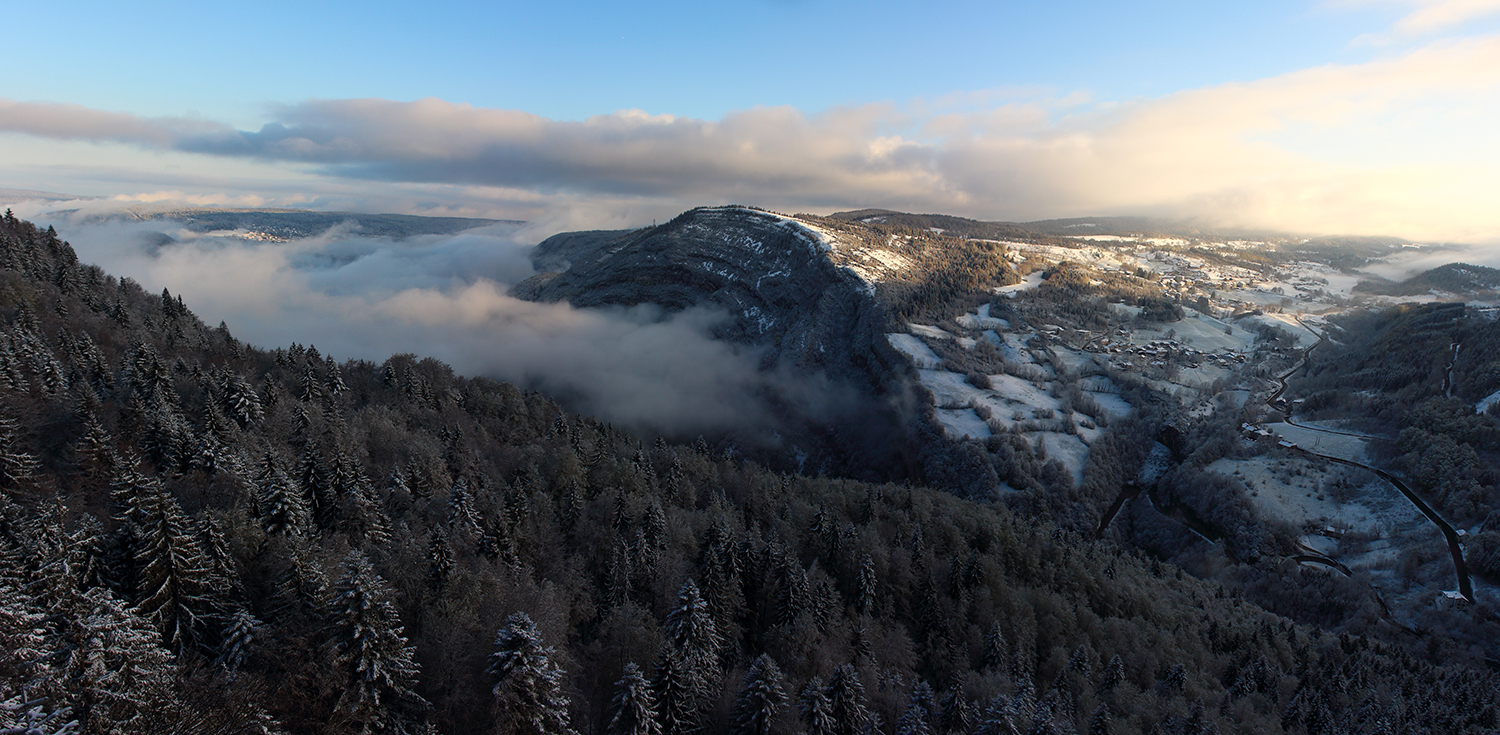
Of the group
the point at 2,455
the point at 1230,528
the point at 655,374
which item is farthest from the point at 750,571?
the point at 655,374

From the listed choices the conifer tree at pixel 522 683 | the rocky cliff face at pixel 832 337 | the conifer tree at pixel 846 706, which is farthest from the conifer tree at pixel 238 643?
the rocky cliff face at pixel 832 337

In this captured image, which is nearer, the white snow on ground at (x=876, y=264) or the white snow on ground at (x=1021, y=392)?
the white snow on ground at (x=1021, y=392)

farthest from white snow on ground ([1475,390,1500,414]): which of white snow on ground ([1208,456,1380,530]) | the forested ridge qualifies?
the forested ridge

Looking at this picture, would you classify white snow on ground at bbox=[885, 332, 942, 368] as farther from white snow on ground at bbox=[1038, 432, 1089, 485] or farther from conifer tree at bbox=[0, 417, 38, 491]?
conifer tree at bbox=[0, 417, 38, 491]

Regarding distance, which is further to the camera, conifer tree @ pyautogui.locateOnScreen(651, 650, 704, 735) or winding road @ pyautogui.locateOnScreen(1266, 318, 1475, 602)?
winding road @ pyautogui.locateOnScreen(1266, 318, 1475, 602)

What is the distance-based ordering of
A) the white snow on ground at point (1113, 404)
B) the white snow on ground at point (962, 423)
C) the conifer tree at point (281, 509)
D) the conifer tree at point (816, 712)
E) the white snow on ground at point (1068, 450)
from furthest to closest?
1. the white snow on ground at point (1113, 404)
2. the white snow on ground at point (962, 423)
3. the white snow on ground at point (1068, 450)
4. the conifer tree at point (281, 509)
5. the conifer tree at point (816, 712)

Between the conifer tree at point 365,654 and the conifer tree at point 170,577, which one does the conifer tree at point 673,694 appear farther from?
→ the conifer tree at point 170,577
